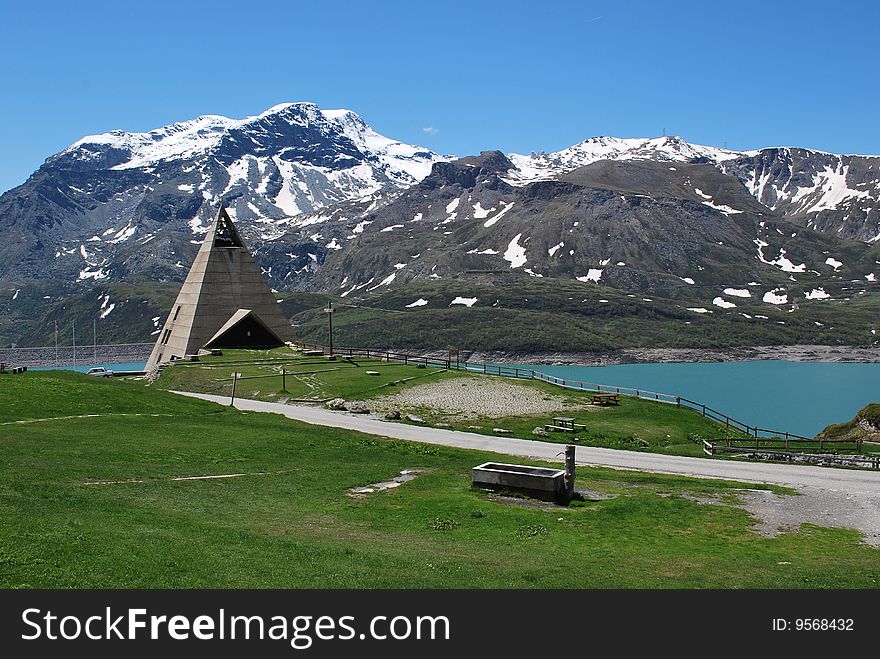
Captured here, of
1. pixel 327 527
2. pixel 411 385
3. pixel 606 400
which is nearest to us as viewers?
pixel 327 527

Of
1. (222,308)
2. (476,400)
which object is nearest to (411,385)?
(476,400)

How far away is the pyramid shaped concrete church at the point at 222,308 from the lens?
6881 cm

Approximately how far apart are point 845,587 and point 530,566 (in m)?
5.60

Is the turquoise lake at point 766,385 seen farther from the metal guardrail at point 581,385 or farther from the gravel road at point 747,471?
the gravel road at point 747,471

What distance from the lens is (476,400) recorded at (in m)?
49.8

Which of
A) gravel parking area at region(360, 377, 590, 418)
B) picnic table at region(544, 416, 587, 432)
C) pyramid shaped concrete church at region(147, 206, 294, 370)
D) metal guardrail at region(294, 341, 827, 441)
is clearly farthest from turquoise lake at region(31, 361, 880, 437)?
pyramid shaped concrete church at region(147, 206, 294, 370)

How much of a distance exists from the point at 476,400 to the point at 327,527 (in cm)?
3268

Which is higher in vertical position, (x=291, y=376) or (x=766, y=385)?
(x=291, y=376)

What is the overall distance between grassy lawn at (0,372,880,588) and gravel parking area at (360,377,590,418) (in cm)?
1694

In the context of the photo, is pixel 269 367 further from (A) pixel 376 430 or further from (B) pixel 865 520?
(B) pixel 865 520

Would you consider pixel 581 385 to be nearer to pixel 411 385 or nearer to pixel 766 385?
pixel 411 385

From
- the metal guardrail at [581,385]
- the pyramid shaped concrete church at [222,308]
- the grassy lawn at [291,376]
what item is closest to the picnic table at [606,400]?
the metal guardrail at [581,385]
